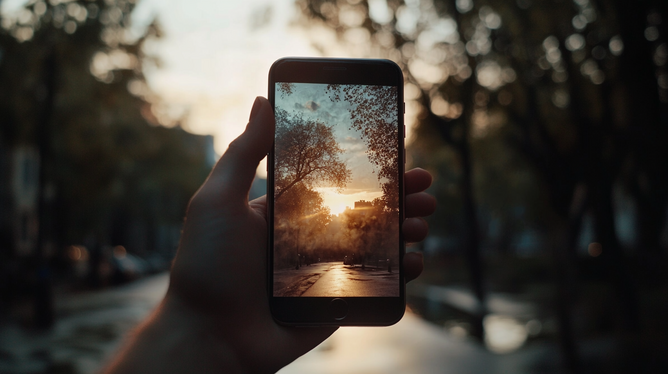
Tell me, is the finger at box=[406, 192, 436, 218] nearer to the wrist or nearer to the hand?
the hand

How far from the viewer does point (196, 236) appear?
290 centimetres

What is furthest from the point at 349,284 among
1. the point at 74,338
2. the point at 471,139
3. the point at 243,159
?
the point at 471,139

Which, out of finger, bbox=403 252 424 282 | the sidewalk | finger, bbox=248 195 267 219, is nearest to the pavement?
the sidewalk

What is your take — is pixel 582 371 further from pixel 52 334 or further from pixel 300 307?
pixel 52 334

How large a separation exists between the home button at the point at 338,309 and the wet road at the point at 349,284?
1.4 inches

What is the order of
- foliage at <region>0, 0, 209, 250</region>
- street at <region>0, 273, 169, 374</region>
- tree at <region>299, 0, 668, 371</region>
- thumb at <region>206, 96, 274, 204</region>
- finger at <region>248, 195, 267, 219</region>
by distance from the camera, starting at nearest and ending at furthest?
thumb at <region>206, 96, 274, 204</region> → finger at <region>248, 195, 267, 219</region> → tree at <region>299, 0, 668, 371</region> → street at <region>0, 273, 169, 374</region> → foliage at <region>0, 0, 209, 250</region>

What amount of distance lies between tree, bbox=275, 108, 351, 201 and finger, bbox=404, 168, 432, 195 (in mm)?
345

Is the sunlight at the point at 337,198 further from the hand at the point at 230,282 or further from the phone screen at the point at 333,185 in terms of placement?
the hand at the point at 230,282

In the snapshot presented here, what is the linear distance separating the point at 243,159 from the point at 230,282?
600 millimetres

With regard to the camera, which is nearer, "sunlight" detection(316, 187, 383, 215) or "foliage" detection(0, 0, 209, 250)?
"sunlight" detection(316, 187, 383, 215)

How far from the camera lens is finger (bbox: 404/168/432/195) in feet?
10.5

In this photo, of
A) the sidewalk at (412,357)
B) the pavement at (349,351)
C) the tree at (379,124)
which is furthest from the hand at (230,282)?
the sidewalk at (412,357)

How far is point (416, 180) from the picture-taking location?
3.23 m

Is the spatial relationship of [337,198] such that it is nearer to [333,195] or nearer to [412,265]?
[333,195]
